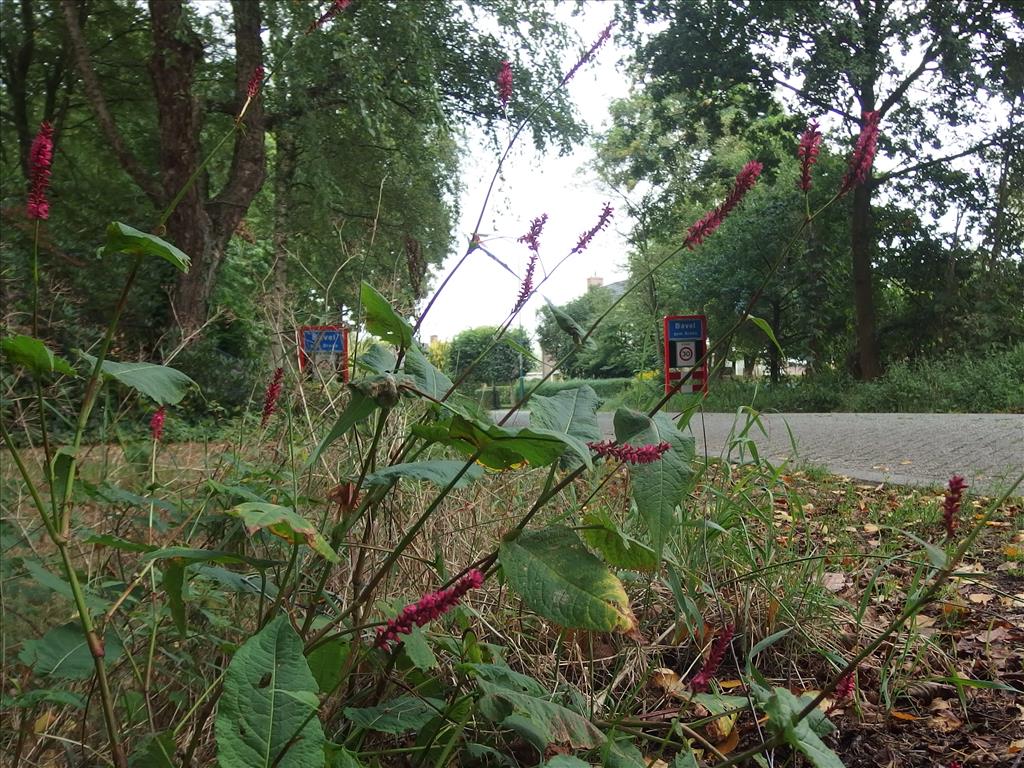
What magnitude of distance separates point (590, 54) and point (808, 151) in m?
0.41

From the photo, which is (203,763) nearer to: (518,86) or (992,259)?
(518,86)

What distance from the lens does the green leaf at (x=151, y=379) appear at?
3.21 ft

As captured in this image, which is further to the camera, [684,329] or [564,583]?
[684,329]

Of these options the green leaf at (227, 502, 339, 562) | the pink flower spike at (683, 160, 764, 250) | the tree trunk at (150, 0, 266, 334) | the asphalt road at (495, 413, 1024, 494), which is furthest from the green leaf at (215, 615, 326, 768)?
the tree trunk at (150, 0, 266, 334)

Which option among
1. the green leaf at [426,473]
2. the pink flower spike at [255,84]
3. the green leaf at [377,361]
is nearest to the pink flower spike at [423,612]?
the green leaf at [426,473]

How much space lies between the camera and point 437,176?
15.9m

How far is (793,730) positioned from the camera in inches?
35.9

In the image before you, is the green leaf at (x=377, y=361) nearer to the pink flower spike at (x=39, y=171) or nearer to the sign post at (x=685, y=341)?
the pink flower spike at (x=39, y=171)

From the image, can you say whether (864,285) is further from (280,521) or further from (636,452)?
(280,521)

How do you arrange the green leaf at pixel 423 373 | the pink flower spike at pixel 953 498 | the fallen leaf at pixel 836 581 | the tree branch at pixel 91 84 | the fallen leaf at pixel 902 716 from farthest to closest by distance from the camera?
the tree branch at pixel 91 84
the fallen leaf at pixel 836 581
the fallen leaf at pixel 902 716
the green leaf at pixel 423 373
the pink flower spike at pixel 953 498

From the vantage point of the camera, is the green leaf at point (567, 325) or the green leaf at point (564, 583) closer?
the green leaf at point (564, 583)

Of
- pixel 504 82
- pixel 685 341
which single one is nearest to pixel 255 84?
pixel 504 82

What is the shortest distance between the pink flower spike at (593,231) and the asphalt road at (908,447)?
2163mm

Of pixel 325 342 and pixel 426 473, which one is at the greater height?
pixel 325 342
